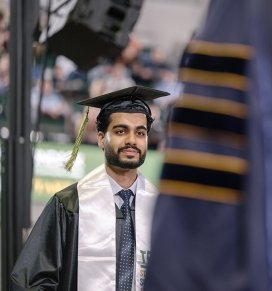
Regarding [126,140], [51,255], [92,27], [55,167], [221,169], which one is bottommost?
[55,167]

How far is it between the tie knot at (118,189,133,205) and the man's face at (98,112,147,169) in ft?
0.30

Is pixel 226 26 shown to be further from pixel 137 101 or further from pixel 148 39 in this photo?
pixel 148 39

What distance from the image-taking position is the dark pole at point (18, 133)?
405cm

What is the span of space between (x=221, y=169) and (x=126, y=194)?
1.59m

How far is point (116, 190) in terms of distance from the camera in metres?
2.62

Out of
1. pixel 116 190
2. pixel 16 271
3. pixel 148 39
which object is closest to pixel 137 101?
pixel 116 190

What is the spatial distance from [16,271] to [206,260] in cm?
163

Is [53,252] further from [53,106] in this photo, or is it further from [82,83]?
[82,83]

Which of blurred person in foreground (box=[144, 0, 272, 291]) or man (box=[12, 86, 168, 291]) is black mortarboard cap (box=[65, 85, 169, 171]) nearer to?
man (box=[12, 86, 168, 291])

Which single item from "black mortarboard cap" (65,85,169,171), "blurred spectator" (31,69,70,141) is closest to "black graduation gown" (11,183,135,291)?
"black mortarboard cap" (65,85,169,171)

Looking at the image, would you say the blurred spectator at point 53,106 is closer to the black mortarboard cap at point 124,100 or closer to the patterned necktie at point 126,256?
the black mortarboard cap at point 124,100

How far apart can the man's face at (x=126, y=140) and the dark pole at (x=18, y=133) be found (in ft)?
5.10

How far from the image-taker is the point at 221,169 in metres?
1.04

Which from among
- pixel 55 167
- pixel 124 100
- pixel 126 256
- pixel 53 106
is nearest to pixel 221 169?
pixel 126 256
